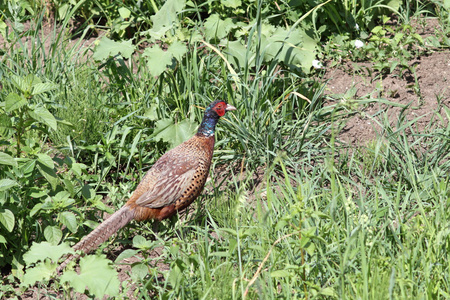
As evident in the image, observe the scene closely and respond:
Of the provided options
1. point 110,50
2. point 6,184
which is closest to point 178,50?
point 110,50

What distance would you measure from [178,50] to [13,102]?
1570 mm

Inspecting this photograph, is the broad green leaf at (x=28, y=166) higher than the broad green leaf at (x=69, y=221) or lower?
higher

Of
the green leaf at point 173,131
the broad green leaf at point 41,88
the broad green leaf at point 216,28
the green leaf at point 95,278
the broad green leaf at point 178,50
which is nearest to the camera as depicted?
the green leaf at point 95,278

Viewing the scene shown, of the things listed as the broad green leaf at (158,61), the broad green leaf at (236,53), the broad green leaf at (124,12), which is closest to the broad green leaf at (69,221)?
the broad green leaf at (158,61)

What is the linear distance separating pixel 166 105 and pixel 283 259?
6.74 ft

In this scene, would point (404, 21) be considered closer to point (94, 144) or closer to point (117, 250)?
point (94, 144)

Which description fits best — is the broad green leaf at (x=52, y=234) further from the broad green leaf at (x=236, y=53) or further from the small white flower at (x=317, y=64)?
the small white flower at (x=317, y=64)

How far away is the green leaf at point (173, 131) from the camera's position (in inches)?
189

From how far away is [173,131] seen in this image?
4.84 metres

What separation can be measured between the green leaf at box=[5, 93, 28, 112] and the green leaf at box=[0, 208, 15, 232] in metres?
0.62

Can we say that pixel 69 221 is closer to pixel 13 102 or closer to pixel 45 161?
pixel 45 161

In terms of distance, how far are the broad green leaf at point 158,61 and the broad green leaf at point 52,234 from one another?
57.6 inches


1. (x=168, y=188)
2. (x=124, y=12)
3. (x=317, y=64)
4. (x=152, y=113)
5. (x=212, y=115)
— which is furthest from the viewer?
(x=124, y=12)

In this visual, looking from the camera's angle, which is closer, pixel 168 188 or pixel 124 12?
pixel 168 188
